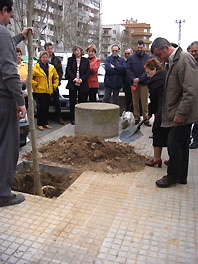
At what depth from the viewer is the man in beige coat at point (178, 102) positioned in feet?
11.7

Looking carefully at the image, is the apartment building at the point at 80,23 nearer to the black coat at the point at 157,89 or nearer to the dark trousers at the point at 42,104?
the dark trousers at the point at 42,104

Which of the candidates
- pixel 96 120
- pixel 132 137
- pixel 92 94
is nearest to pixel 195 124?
pixel 132 137

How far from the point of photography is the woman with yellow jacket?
7.24 m

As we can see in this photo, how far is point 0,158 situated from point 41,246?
1089 mm

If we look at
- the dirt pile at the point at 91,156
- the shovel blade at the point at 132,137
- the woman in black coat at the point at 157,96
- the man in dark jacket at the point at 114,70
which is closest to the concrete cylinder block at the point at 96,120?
the shovel blade at the point at 132,137

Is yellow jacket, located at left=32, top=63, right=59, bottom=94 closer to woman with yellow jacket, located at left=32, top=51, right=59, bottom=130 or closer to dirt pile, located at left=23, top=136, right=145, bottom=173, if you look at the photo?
woman with yellow jacket, located at left=32, top=51, right=59, bottom=130

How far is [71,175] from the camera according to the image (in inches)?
178

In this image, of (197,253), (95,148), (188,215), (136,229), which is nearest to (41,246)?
(136,229)

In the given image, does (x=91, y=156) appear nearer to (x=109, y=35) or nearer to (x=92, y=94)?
(x=92, y=94)

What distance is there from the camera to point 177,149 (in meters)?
3.92

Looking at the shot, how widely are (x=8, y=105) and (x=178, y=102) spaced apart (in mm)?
2157

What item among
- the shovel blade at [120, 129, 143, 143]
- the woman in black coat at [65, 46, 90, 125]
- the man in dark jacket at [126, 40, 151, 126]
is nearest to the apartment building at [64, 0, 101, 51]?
the woman in black coat at [65, 46, 90, 125]

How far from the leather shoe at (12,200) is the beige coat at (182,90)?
2143 mm

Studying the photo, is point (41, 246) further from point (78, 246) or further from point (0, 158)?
point (0, 158)
